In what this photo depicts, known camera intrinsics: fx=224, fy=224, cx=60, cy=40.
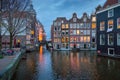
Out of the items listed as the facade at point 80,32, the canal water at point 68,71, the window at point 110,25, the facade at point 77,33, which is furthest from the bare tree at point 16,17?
the facade at point 80,32

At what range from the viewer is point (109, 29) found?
167 feet

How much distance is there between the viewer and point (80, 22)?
98.2 metres

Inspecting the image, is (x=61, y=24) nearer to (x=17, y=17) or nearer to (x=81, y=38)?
(x=81, y=38)

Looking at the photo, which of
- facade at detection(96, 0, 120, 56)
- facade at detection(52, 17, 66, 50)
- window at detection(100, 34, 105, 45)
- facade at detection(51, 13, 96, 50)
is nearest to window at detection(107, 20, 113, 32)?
facade at detection(96, 0, 120, 56)

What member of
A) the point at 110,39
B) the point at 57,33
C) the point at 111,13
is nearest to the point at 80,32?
the point at 57,33

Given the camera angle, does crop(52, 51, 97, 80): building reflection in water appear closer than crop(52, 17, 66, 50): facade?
Yes

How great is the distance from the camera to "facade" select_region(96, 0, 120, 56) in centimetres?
4769

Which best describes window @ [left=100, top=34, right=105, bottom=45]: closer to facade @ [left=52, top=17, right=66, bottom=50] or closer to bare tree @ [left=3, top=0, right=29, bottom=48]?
bare tree @ [left=3, top=0, right=29, bottom=48]

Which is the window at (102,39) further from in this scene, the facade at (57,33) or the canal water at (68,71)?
the facade at (57,33)

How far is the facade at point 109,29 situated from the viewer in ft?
156

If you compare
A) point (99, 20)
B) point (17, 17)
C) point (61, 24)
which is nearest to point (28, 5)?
point (17, 17)

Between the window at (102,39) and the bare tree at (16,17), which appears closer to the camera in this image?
the bare tree at (16,17)

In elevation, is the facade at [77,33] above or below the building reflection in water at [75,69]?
above

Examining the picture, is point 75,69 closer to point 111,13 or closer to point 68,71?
point 68,71
